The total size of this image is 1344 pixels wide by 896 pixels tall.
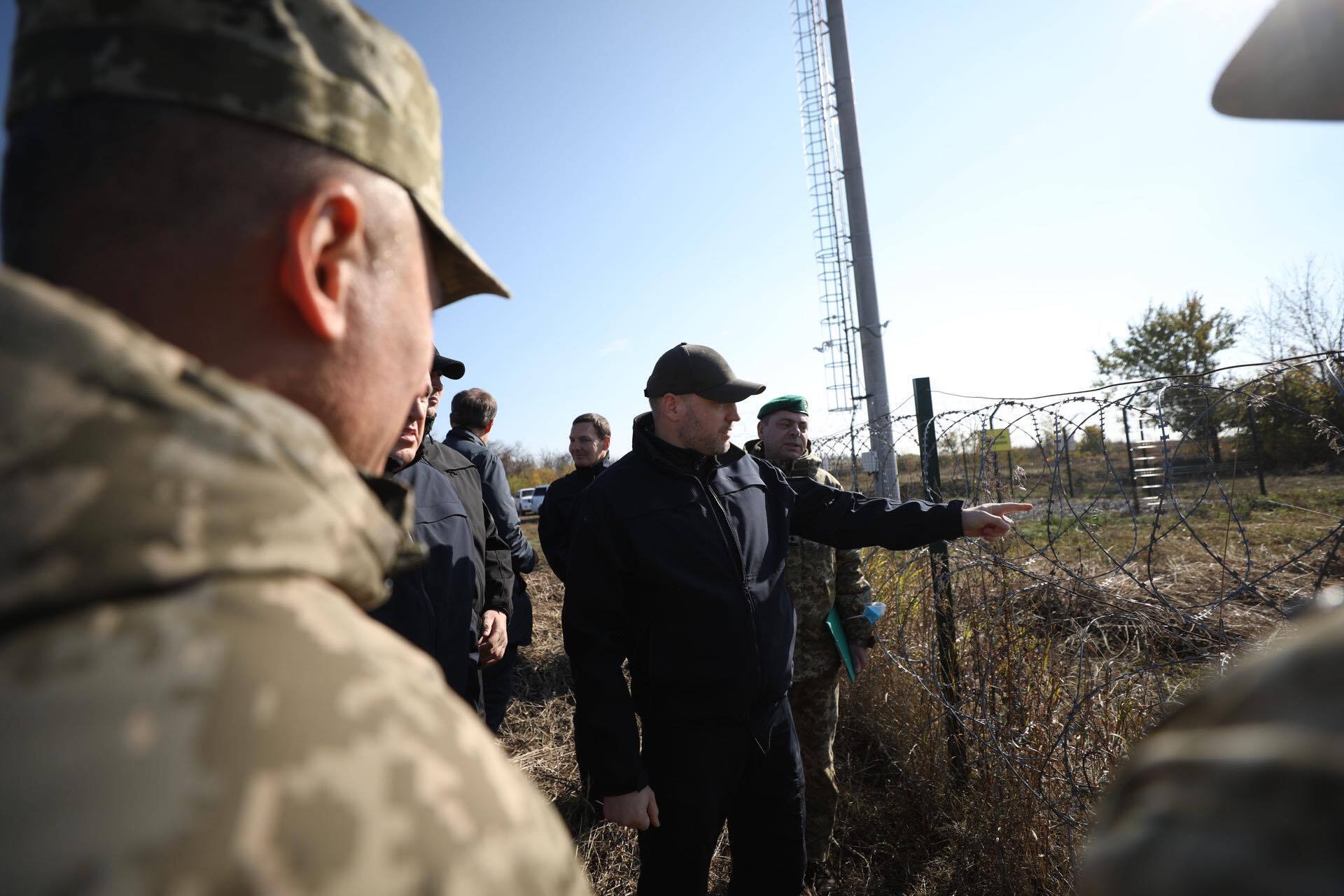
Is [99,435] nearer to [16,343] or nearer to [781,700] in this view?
[16,343]

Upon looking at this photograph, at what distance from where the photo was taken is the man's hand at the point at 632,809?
226 cm

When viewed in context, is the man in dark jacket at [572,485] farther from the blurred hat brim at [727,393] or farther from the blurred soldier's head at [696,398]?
the blurred hat brim at [727,393]

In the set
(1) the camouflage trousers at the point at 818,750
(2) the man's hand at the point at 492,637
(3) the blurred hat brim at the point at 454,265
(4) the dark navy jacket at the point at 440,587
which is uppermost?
(3) the blurred hat brim at the point at 454,265

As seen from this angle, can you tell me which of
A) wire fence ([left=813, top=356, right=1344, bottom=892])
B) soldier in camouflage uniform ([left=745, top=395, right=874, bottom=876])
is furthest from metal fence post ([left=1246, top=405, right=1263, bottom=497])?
soldier in camouflage uniform ([left=745, top=395, right=874, bottom=876])

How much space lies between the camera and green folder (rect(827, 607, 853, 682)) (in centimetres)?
358

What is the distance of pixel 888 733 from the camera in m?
4.41

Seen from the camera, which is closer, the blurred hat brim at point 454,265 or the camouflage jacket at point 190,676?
the camouflage jacket at point 190,676

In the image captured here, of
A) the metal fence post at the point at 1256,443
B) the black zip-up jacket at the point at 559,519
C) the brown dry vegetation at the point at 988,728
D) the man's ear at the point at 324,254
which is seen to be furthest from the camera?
the metal fence post at the point at 1256,443

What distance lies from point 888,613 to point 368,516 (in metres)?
4.79

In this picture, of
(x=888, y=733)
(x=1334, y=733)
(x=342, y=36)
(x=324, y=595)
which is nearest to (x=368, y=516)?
(x=324, y=595)

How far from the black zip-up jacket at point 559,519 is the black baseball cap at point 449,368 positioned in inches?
62.4

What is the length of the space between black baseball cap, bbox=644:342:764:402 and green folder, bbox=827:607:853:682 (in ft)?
4.94

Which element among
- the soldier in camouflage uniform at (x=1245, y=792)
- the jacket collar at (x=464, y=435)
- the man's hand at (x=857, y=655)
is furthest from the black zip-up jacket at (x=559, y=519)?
the soldier in camouflage uniform at (x=1245, y=792)

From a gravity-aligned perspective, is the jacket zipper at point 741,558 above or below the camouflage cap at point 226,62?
below
